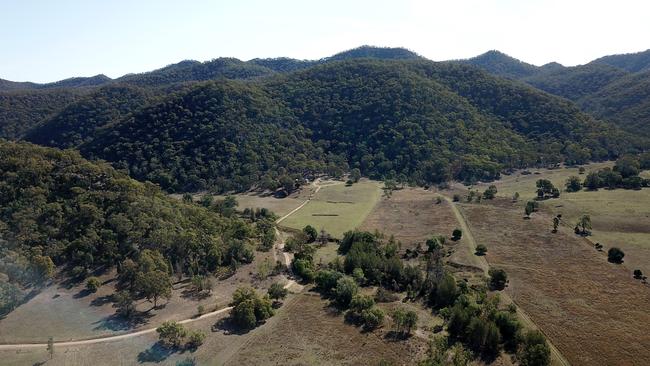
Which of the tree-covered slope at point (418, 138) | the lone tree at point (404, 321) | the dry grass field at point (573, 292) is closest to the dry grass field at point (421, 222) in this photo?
the dry grass field at point (573, 292)

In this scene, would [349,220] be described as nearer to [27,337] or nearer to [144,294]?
[144,294]

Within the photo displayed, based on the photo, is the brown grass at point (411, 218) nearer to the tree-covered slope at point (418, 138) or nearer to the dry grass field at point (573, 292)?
the dry grass field at point (573, 292)

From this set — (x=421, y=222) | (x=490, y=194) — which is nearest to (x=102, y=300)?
(x=421, y=222)

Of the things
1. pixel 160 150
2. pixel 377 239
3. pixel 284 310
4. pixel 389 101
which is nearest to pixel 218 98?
pixel 160 150

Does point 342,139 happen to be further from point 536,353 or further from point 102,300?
point 536,353

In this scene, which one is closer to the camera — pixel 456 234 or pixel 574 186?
pixel 456 234

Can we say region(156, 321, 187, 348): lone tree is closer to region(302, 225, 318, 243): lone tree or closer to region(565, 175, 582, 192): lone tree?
region(302, 225, 318, 243): lone tree
